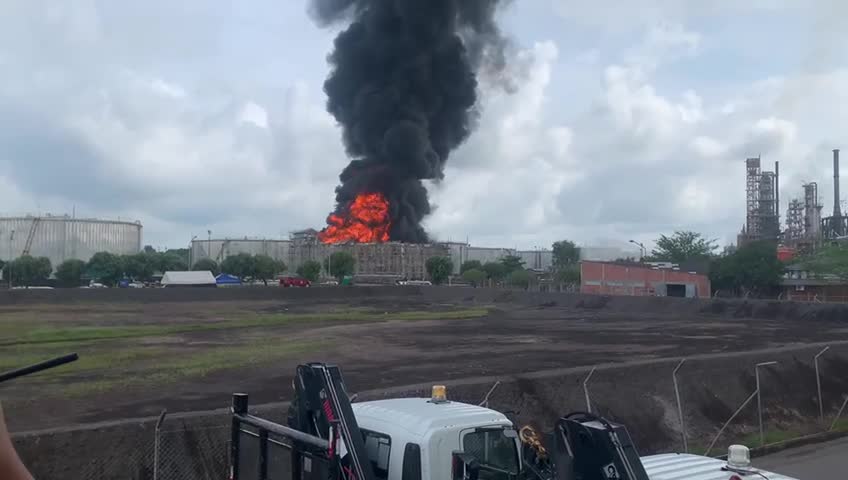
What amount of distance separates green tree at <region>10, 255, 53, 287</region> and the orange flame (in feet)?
116

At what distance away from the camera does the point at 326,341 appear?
2950 cm

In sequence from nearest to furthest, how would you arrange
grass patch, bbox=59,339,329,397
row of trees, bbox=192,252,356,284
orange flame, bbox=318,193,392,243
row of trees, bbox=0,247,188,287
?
grass patch, bbox=59,339,329,397 → row of trees, bbox=0,247,188,287 → row of trees, bbox=192,252,356,284 → orange flame, bbox=318,193,392,243

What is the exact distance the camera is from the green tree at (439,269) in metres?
93.8

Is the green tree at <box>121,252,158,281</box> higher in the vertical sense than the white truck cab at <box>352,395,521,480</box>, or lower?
higher

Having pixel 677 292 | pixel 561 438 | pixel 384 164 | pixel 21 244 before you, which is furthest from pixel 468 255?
pixel 561 438

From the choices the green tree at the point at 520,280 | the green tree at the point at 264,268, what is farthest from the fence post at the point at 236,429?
the green tree at the point at 264,268

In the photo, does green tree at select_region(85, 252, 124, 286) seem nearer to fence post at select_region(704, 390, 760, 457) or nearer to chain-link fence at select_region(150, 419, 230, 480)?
fence post at select_region(704, 390, 760, 457)

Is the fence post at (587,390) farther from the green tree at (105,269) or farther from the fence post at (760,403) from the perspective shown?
the green tree at (105,269)

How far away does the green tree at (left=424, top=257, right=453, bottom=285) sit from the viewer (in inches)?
3691

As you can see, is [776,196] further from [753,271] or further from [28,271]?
[28,271]

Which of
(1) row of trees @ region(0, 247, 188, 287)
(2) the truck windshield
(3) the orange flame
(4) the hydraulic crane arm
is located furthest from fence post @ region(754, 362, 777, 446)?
(1) row of trees @ region(0, 247, 188, 287)

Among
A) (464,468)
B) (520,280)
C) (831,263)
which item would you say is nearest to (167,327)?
(464,468)

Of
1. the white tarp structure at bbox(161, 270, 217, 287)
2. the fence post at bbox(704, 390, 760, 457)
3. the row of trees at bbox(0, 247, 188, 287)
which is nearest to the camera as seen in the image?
the fence post at bbox(704, 390, 760, 457)

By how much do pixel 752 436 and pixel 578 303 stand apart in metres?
41.1
